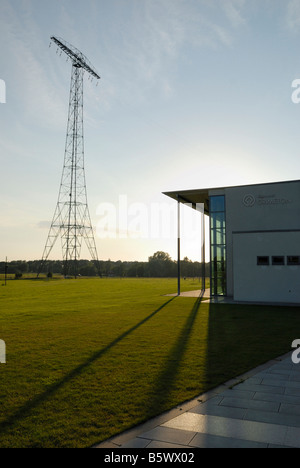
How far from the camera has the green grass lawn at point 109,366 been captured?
5.09 meters

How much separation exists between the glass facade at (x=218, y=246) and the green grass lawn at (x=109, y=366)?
11867mm

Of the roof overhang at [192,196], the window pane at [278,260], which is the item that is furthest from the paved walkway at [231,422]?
the roof overhang at [192,196]

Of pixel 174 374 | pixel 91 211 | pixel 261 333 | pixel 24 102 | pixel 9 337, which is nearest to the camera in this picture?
pixel 174 374

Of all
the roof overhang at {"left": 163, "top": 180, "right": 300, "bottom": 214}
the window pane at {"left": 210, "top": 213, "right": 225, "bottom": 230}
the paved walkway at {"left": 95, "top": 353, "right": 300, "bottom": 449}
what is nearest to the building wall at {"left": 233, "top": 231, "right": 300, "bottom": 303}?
the window pane at {"left": 210, "top": 213, "right": 225, "bottom": 230}

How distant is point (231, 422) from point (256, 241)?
20.5 meters

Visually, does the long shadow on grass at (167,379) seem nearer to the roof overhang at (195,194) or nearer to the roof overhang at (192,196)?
the roof overhang at (195,194)

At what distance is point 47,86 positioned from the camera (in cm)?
1770

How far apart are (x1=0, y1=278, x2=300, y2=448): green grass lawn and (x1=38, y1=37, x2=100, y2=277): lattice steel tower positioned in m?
53.3

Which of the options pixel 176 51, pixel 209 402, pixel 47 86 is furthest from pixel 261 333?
pixel 47 86

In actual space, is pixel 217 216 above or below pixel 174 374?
above

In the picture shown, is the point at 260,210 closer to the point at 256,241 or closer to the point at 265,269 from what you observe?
the point at 256,241

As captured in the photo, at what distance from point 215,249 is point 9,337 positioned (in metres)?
20.0
